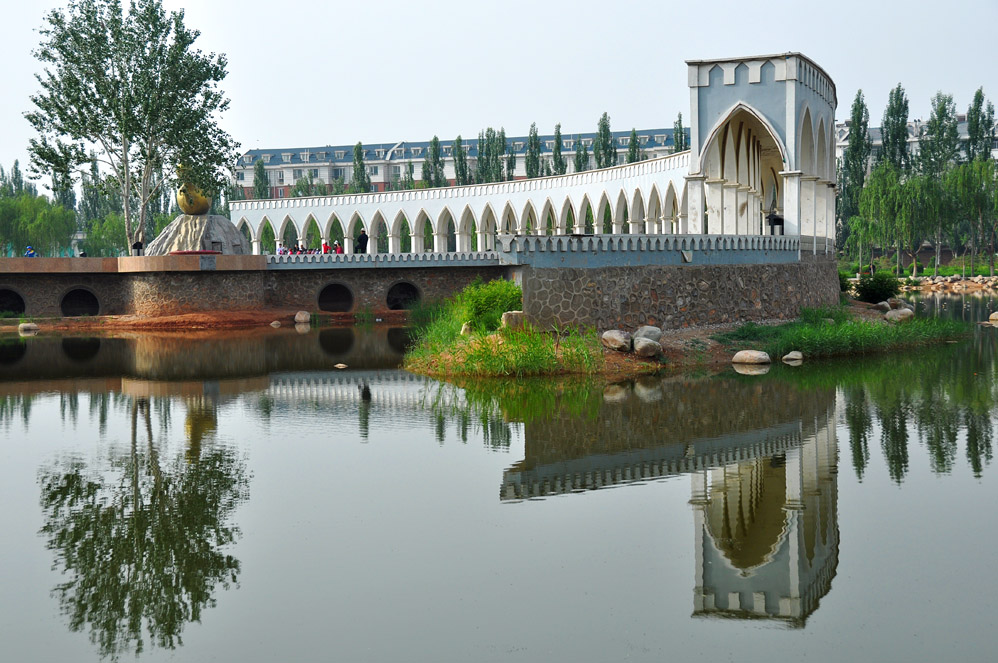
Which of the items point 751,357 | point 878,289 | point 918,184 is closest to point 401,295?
point 878,289

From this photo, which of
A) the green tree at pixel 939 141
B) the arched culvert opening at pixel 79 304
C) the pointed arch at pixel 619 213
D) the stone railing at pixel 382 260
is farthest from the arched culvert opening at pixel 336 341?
the green tree at pixel 939 141

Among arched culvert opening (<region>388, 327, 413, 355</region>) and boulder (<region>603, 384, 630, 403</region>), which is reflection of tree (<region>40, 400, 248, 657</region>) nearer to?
boulder (<region>603, 384, 630, 403</region>)

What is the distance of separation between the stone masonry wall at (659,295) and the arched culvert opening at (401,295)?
14380 millimetres

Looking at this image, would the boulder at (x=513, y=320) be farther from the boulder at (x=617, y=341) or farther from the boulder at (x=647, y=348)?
the boulder at (x=647, y=348)

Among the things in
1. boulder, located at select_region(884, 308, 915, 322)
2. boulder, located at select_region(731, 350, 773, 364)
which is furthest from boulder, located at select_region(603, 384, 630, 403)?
boulder, located at select_region(884, 308, 915, 322)

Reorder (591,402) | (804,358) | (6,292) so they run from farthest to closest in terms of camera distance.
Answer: (6,292) → (804,358) → (591,402)

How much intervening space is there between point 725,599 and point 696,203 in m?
17.4

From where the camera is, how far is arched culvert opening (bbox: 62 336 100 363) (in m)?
21.4

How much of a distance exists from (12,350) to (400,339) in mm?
9058

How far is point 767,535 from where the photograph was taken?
7.64 meters

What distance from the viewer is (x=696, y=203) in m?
22.8

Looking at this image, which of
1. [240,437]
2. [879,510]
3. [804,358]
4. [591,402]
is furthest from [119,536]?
[804,358]

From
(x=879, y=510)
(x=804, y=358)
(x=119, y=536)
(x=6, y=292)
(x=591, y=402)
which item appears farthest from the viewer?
(x=6, y=292)

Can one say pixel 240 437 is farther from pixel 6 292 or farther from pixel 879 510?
pixel 6 292
